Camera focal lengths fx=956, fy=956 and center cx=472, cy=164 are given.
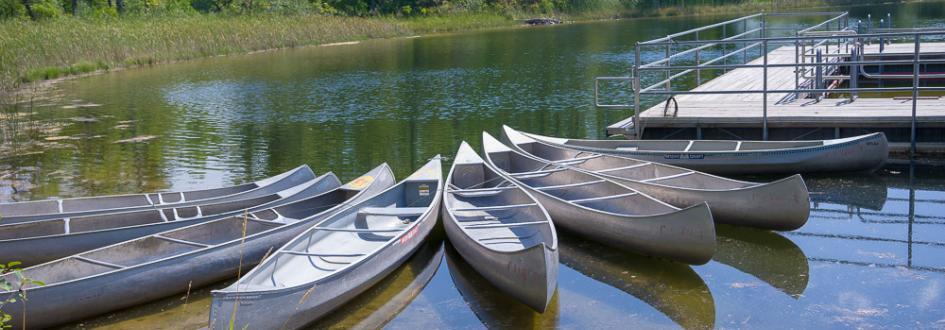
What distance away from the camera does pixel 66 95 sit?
25.6 metres

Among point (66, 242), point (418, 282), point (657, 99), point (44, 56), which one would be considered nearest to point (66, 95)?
point (44, 56)

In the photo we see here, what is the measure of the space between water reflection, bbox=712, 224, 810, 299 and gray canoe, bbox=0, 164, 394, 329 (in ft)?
12.7

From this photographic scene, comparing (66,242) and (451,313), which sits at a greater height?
(66,242)

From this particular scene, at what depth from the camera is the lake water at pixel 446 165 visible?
8.07m

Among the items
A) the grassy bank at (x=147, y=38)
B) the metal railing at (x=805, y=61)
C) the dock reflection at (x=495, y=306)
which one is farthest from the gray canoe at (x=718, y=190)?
the grassy bank at (x=147, y=38)

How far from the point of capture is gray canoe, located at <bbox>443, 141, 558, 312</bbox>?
736cm

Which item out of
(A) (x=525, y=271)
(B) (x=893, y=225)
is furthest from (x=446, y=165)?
(A) (x=525, y=271)

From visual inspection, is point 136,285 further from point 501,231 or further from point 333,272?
point 501,231

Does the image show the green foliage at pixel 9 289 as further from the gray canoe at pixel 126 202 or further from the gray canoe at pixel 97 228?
the gray canoe at pixel 126 202

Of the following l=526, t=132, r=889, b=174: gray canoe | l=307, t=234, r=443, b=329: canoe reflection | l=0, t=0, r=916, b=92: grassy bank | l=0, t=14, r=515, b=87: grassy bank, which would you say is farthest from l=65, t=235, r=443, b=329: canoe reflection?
l=0, t=14, r=515, b=87: grassy bank

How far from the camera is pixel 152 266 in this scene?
26.6ft

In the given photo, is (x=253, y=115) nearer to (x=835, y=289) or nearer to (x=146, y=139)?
(x=146, y=139)

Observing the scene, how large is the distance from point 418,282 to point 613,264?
1.88m

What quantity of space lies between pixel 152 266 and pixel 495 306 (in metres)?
2.94
